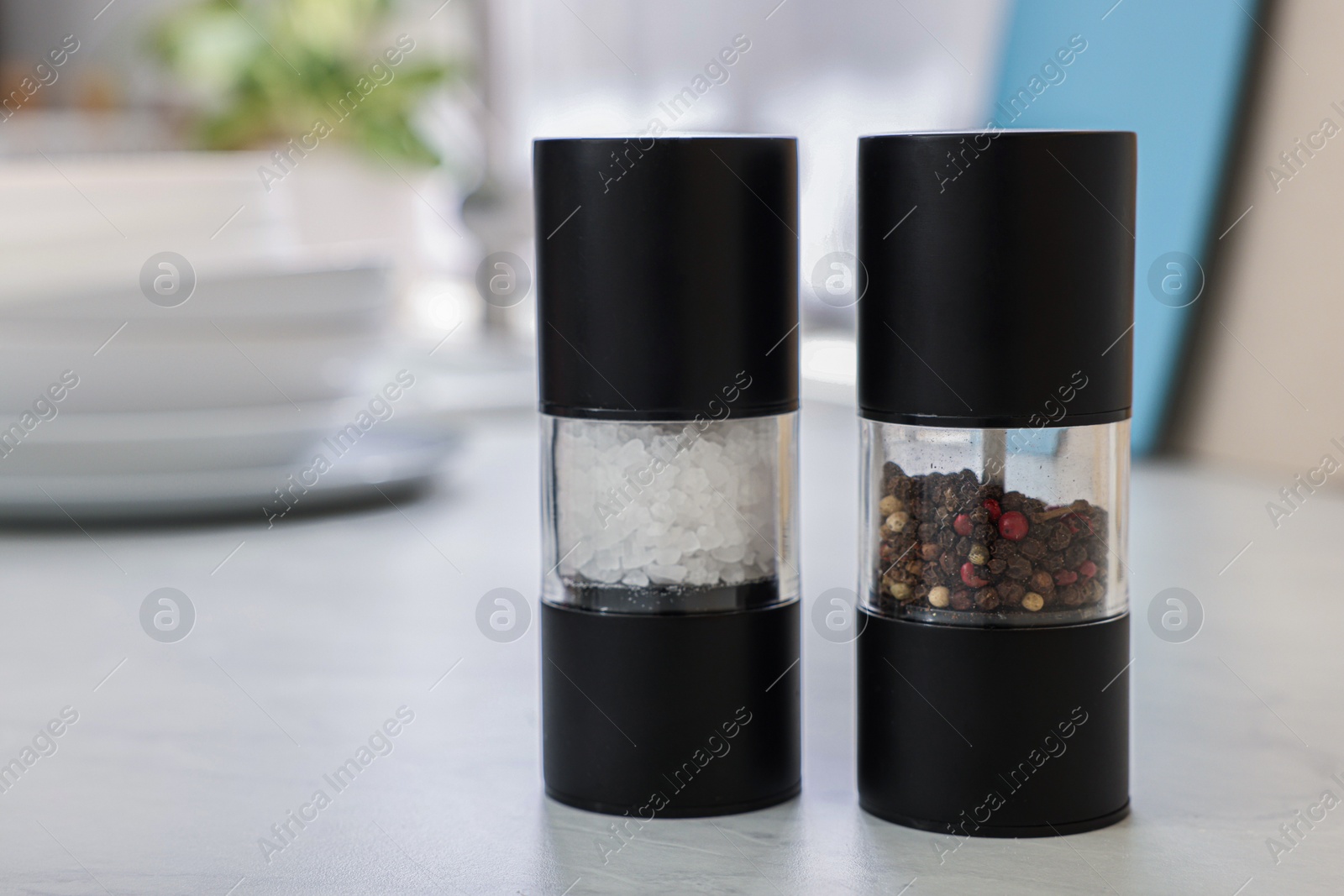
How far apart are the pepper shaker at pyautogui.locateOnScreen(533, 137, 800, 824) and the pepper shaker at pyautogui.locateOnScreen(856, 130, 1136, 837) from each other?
106 mm

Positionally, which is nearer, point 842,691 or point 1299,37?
point 842,691

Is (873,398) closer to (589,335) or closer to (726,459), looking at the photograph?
(726,459)

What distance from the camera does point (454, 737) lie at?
177 cm

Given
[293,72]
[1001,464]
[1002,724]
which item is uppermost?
[293,72]

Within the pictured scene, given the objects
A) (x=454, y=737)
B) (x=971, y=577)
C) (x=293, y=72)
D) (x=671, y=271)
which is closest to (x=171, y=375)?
(x=454, y=737)

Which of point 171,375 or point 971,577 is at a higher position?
point 171,375

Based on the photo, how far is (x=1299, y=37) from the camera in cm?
344

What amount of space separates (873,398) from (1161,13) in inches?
104

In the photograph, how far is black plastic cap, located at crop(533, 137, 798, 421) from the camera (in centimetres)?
139

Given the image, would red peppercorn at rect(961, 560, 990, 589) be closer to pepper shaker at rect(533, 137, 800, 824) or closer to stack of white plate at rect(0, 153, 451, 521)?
pepper shaker at rect(533, 137, 800, 824)

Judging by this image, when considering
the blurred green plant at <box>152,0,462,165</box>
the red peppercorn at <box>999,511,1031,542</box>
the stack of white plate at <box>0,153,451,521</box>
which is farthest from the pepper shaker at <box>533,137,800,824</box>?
the blurred green plant at <box>152,0,462,165</box>

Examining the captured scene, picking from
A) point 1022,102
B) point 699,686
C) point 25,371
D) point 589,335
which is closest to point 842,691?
point 699,686

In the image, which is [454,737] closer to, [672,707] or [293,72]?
[672,707]

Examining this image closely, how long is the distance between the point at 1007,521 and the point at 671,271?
384mm
